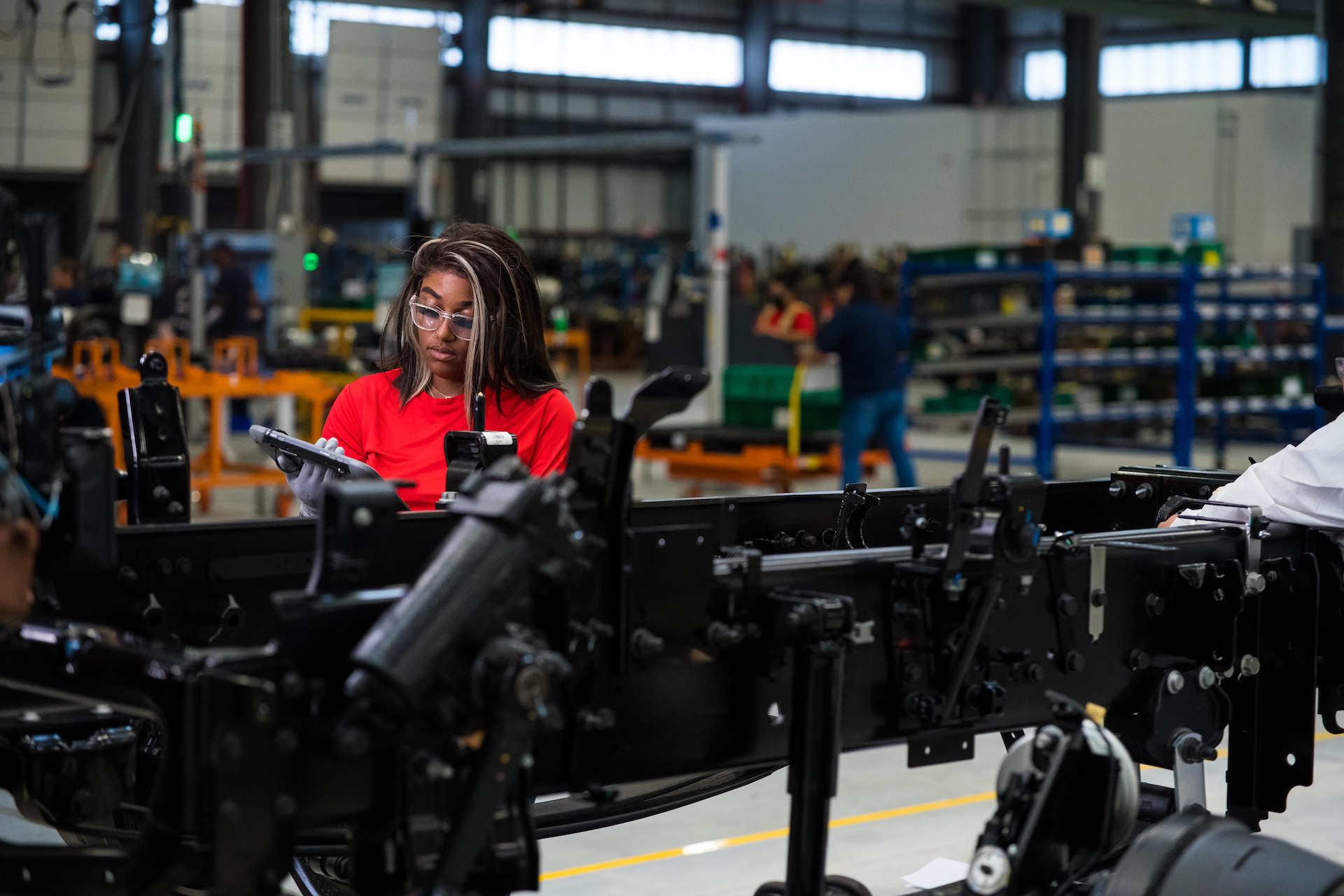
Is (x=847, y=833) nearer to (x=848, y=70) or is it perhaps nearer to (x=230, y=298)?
(x=230, y=298)

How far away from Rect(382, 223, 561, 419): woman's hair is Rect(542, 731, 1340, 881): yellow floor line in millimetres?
1190

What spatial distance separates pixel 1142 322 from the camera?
439 inches

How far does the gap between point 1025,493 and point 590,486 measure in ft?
2.12

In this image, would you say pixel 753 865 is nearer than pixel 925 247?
Yes

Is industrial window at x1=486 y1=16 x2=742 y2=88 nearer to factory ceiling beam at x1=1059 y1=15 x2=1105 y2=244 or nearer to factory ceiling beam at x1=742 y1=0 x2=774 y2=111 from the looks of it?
factory ceiling beam at x1=742 y1=0 x2=774 y2=111

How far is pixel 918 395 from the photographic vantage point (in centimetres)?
1938

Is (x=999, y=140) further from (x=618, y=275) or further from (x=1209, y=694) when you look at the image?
(x=1209, y=694)

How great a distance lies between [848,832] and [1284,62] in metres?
21.0

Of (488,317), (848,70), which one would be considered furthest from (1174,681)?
(848,70)

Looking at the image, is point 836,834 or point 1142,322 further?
point 1142,322

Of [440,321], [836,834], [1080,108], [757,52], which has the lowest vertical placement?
[836,834]

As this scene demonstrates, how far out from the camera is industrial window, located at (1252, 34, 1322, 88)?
21797 mm

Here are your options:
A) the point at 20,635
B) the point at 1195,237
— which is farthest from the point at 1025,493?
the point at 1195,237

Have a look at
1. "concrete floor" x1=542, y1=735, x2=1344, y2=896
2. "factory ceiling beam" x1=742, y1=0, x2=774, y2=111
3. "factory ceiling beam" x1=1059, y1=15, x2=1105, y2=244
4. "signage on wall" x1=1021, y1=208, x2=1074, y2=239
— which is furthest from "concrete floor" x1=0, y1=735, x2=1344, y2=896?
"factory ceiling beam" x1=742, y1=0, x2=774, y2=111
